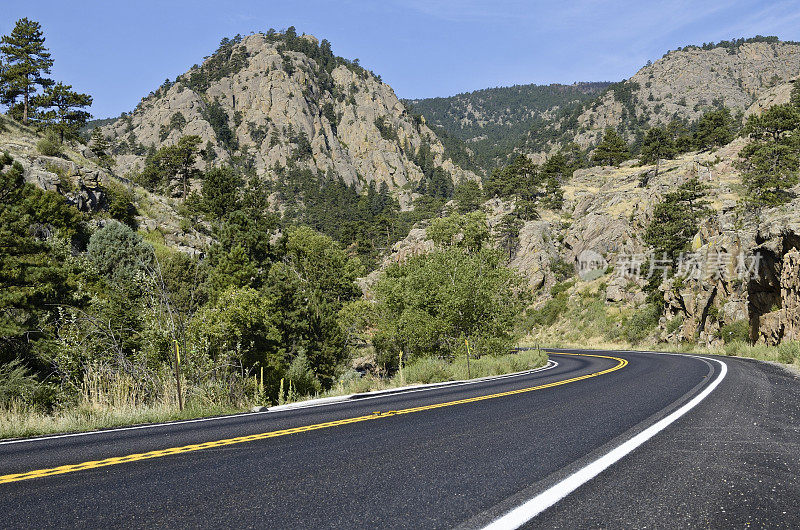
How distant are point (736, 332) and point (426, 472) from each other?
32131 mm

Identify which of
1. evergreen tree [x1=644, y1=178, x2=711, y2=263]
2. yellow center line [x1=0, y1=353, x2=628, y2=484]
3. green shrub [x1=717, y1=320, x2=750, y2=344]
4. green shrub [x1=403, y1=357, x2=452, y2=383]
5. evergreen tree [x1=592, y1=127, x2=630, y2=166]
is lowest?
green shrub [x1=717, y1=320, x2=750, y2=344]

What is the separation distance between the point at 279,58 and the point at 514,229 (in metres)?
157

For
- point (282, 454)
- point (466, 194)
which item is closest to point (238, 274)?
point (282, 454)

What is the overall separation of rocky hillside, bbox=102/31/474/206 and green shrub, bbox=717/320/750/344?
129m

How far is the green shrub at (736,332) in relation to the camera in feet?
89.3

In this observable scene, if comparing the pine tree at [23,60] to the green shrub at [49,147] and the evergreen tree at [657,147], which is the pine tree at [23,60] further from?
the evergreen tree at [657,147]

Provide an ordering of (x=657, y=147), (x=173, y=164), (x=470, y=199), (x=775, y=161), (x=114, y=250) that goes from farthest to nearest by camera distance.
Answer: (x=470, y=199) < (x=657, y=147) < (x=173, y=164) < (x=775, y=161) < (x=114, y=250)

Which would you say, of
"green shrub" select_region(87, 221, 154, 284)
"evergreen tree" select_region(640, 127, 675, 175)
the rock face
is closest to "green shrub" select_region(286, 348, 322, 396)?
"green shrub" select_region(87, 221, 154, 284)

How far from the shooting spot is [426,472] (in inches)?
146

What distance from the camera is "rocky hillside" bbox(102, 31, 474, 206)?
160m

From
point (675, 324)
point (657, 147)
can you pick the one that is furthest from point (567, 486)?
point (657, 147)

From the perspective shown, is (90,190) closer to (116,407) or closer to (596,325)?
(116,407)

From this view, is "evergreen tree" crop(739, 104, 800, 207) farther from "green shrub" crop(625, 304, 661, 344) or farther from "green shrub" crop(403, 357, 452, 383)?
"green shrub" crop(403, 357, 452, 383)

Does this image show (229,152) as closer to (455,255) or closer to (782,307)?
(455,255)
